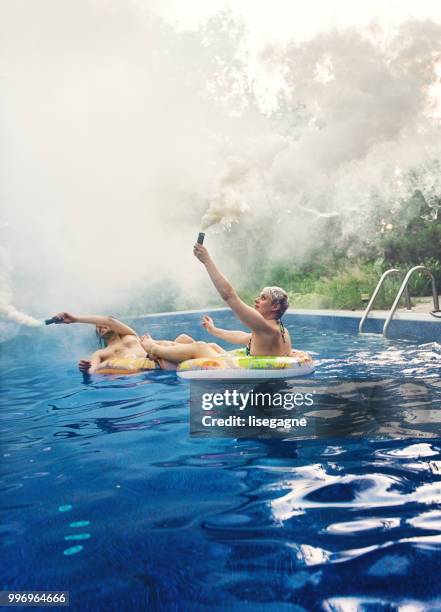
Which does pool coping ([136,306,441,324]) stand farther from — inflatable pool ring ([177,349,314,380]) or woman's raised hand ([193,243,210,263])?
woman's raised hand ([193,243,210,263])

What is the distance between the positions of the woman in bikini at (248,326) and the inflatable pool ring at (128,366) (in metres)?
0.06

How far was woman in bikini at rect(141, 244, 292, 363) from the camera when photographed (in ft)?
8.60

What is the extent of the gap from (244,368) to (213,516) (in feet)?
5.17

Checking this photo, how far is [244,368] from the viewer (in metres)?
2.95

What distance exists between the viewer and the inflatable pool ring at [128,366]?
3375mm

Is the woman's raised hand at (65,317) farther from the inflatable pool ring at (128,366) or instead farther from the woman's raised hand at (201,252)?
the woman's raised hand at (201,252)

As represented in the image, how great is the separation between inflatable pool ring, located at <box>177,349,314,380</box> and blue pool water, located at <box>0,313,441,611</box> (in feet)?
1.60

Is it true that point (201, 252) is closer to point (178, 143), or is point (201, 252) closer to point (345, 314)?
point (345, 314)

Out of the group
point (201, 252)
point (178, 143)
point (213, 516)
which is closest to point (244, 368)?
point (201, 252)

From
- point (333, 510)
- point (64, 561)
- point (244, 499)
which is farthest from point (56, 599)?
point (333, 510)

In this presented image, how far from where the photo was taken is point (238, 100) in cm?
682

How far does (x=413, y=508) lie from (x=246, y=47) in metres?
5.95

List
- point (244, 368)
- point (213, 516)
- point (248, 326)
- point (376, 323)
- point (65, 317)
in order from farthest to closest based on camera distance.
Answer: point (376, 323) → point (65, 317) → point (244, 368) → point (248, 326) → point (213, 516)

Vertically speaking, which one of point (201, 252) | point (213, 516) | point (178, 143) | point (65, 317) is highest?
point (178, 143)
